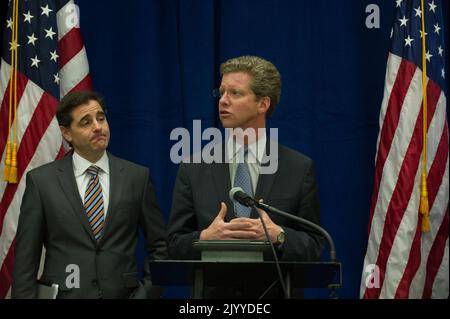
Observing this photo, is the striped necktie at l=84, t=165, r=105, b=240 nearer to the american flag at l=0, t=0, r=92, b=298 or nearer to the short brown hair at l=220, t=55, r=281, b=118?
the short brown hair at l=220, t=55, r=281, b=118

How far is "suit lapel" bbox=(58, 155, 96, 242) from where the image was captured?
3.62m

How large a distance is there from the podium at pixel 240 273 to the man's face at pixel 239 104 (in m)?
0.90

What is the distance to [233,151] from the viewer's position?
3.44 m

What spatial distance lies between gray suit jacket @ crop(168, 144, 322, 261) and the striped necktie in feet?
1.47

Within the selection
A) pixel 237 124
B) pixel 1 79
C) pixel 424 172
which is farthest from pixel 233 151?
pixel 1 79

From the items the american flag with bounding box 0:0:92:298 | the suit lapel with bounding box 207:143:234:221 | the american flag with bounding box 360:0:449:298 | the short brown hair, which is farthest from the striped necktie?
the american flag with bounding box 360:0:449:298

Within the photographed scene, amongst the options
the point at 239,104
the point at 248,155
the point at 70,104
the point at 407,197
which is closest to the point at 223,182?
the point at 248,155

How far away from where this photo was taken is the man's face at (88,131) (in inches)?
147

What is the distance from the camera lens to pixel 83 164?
148 inches

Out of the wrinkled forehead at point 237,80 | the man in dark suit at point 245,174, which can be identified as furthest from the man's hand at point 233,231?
the wrinkled forehead at point 237,80

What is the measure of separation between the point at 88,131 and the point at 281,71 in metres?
2.10

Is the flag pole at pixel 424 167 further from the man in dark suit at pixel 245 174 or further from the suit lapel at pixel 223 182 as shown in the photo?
the suit lapel at pixel 223 182

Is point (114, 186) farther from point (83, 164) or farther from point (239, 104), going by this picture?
point (239, 104)

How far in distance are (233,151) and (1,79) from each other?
207 cm
